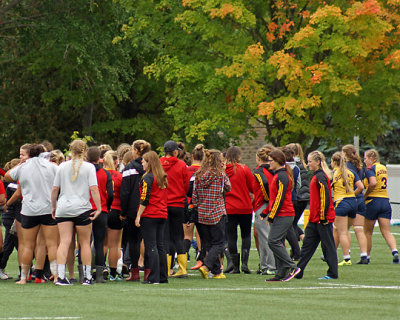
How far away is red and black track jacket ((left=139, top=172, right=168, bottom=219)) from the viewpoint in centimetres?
1258

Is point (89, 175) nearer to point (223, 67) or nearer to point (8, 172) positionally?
point (8, 172)

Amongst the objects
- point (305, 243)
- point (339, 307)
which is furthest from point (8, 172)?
point (339, 307)

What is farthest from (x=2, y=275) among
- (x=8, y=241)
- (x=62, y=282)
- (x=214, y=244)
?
(x=214, y=244)

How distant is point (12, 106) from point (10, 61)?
97.5 inches

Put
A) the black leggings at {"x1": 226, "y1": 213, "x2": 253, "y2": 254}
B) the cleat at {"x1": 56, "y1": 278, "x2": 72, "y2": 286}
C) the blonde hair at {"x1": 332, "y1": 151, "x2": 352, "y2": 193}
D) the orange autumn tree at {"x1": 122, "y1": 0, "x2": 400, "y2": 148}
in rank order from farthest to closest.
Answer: the orange autumn tree at {"x1": 122, "y1": 0, "x2": 400, "y2": 148}, the blonde hair at {"x1": 332, "y1": 151, "x2": 352, "y2": 193}, the black leggings at {"x1": 226, "y1": 213, "x2": 253, "y2": 254}, the cleat at {"x1": 56, "y1": 278, "x2": 72, "y2": 286}

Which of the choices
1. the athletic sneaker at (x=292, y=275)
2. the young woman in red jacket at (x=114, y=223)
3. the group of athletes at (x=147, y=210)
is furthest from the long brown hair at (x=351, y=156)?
the young woman in red jacket at (x=114, y=223)

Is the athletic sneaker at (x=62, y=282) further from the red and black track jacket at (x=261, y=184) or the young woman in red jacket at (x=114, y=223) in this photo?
the red and black track jacket at (x=261, y=184)

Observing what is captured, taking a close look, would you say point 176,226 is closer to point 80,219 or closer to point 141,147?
point 141,147

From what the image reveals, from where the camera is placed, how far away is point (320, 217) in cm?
1316

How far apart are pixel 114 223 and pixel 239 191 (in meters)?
2.04

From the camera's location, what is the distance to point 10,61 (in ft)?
120

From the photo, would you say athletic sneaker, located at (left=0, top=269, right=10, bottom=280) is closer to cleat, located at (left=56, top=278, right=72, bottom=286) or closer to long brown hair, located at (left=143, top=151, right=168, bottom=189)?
cleat, located at (left=56, top=278, right=72, bottom=286)

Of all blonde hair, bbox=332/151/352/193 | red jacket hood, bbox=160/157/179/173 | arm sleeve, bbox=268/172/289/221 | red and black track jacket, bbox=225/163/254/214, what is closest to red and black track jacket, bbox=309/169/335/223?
arm sleeve, bbox=268/172/289/221

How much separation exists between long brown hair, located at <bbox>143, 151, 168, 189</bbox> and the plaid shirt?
46.4 inches
